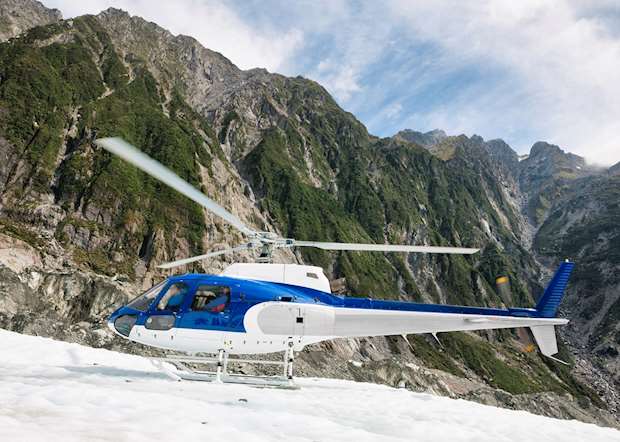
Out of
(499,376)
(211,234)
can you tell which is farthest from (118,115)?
(499,376)

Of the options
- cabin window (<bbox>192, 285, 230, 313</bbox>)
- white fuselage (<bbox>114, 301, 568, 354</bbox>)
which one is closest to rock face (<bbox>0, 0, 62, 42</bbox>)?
cabin window (<bbox>192, 285, 230, 313</bbox>)

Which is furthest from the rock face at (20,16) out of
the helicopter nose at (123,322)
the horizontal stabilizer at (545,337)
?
the horizontal stabilizer at (545,337)

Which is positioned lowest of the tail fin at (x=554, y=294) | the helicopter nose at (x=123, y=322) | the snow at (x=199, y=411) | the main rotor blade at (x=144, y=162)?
the snow at (x=199, y=411)

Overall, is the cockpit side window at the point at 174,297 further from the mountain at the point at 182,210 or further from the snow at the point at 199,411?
the mountain at the point at 182,210

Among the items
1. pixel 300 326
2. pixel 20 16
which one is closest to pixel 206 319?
pixel 300 326

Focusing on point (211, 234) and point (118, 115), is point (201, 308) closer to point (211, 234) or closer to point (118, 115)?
point (211, 234)

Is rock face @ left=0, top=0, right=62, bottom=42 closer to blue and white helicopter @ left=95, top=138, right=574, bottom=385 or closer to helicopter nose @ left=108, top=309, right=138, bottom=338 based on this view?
helicopter nose @ left=108, top=309, right=138, bottom=338
